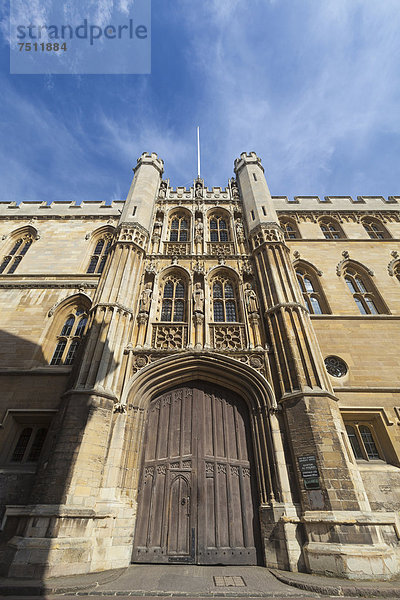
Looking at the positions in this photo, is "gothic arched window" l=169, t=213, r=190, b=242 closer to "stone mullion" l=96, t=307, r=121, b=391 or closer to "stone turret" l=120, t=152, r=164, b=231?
"stone turret" l=120, t=152, r=164, b=231

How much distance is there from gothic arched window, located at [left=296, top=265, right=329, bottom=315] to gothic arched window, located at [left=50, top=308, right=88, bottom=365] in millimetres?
9557

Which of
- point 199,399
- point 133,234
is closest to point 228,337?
point 199,399

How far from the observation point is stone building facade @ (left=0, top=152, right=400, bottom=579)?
646cm

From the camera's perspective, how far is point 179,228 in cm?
1567

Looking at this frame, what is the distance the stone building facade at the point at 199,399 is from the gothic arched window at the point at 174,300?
77 millimetres

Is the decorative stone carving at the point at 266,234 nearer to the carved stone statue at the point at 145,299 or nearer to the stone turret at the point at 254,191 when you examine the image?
the stone turret at the point at 254,191

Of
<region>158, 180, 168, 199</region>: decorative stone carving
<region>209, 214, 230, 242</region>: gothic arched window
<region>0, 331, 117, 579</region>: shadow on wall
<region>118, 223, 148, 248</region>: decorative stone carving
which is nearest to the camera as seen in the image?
<region>0, 331, 117, 579</region>: shadow on wall

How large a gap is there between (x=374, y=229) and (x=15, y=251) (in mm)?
20229

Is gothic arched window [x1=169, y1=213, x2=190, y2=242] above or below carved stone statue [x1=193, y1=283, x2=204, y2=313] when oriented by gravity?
above

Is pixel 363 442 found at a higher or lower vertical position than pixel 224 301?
lower

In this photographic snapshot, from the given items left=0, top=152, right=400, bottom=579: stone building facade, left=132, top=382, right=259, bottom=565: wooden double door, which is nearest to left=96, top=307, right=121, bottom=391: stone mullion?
left=0, top=152, right=400, bottom=579: stone building facade

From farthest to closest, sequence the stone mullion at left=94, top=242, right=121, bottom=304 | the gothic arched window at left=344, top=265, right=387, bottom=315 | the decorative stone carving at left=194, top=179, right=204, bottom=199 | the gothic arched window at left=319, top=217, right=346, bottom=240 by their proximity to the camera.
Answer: the decorative stone carving at left=194, top=179, right=204, bottom=199, the gothic arched window at left=319, top=217, right=346, bottom=240, the gothic arched window at left=344, top=265, right=387, bottom=315, the stone mullion at left=94, top=242, right=121, bottom=304

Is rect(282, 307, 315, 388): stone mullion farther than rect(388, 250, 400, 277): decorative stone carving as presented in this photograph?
No

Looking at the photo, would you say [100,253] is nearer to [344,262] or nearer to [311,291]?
[311,291]
